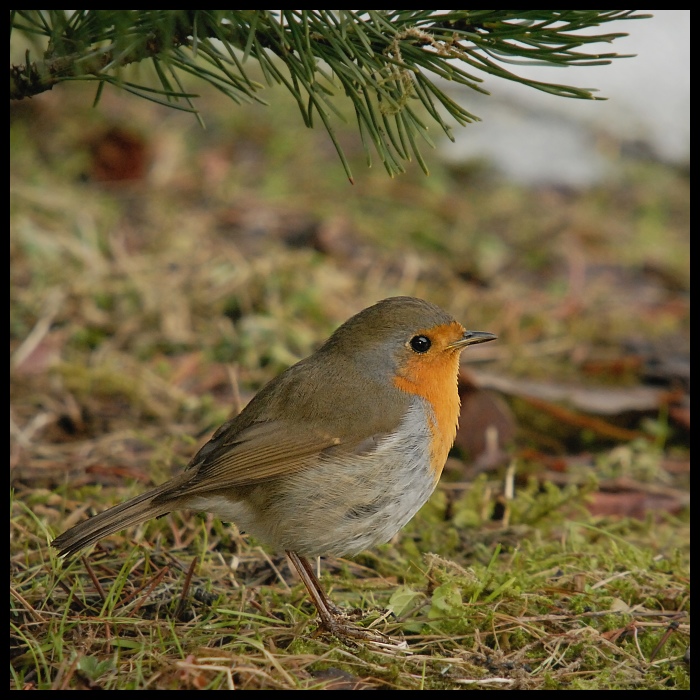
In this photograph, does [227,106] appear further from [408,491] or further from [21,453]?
[408,491]

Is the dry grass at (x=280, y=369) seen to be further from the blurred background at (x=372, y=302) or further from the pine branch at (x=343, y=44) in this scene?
the pine branch at (x=343, y=44)

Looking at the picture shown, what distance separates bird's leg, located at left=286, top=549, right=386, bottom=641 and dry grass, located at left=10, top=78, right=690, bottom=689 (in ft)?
0.23

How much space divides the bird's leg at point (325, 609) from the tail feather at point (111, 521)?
19.2 inches

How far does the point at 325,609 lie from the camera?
3.00 m

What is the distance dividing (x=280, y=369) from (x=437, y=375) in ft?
5.61

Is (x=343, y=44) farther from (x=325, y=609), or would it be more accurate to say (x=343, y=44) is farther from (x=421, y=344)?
(x=325, y=609)

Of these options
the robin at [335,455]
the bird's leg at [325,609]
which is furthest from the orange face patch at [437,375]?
the bird's leg at [325,609]

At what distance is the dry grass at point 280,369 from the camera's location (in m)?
2.86

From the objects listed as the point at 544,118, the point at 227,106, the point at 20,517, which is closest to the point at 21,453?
Answer: the point at 20,517

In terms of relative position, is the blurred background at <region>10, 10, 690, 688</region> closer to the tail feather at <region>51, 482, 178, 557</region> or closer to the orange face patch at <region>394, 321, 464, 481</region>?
the tail feather at <region>51, 482, 178, 557</region>

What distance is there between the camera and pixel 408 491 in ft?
10.5

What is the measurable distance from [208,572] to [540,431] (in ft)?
7.67

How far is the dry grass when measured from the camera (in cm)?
286

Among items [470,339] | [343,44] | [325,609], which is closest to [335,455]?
[325,609]
